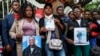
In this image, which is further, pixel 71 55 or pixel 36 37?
pixel 71 55

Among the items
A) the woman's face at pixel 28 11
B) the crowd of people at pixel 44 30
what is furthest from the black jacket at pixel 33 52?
the woman's face at pixel 28 11

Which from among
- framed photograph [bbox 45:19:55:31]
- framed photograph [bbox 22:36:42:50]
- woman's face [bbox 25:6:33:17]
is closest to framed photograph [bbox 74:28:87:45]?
framed photograph [bbox 45:19:55:31]

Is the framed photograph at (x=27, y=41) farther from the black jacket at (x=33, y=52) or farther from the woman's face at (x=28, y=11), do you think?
the woman's face at (x=28, y=11)

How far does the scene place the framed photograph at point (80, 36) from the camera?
10.3 meters

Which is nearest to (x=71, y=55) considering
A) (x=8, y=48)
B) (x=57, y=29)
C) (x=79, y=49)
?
(x=79, y=49)

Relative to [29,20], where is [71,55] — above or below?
below

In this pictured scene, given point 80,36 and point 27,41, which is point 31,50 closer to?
point 27,41

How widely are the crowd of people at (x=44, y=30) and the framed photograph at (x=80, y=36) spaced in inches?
3.3

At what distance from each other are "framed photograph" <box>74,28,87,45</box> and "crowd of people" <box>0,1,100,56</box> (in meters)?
0.08

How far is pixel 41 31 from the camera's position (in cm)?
1000

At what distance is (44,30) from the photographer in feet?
32.8

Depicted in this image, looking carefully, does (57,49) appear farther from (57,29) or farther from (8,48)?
(8,48)

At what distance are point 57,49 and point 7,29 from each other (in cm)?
133

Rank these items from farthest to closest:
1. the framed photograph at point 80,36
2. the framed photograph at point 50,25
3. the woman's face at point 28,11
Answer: the framed photograph at point 80,36, the framed photograph at point 50,25, the woman's face at point 28,11
